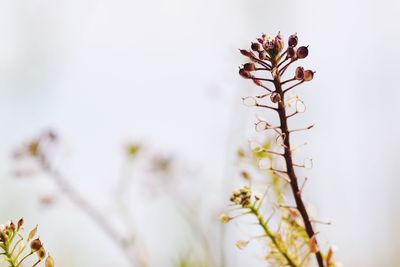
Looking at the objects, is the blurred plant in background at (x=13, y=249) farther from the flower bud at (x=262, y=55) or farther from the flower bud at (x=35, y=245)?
the flower bud at (x=262, y=55)

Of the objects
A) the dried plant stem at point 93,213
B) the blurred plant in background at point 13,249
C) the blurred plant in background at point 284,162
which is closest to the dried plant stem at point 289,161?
the blurred plant in background at point 284,162

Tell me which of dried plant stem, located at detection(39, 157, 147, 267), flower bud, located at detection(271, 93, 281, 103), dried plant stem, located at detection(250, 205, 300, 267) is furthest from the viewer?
dried plant stem, located at detection(39, 157, 147, 267)

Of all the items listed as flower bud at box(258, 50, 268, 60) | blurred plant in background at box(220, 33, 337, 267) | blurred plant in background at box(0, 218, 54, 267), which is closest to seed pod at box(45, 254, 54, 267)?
blurred plant in background at box(0, 218, 54, 267)

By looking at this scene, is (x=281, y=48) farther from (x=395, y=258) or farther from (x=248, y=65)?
(x=395, y=258)

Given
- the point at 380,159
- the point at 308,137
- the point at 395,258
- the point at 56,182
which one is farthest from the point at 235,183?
the point at 380,159

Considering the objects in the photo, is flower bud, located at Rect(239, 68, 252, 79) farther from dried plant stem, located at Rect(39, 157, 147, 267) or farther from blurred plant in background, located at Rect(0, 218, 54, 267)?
dried plant stem, located at Rect(39, 157, 147, 267)

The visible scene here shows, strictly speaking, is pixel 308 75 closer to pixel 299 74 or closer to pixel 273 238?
pixel 299 74

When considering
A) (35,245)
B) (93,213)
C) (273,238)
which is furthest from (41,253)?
(93,213)
